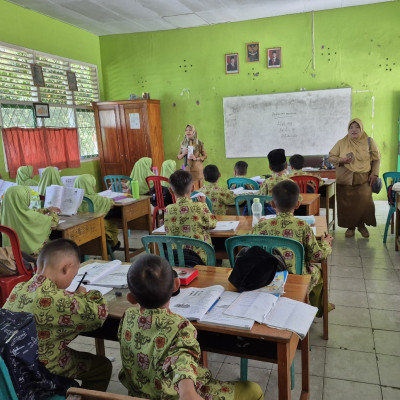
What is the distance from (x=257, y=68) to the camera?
716 centimetres

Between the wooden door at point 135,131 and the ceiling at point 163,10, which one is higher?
the ceiling at point 163,10

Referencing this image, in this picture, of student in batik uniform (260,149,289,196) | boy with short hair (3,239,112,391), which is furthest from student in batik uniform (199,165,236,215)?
boy with short hair (3,239,112,391)

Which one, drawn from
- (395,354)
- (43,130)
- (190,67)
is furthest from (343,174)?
(43,130)

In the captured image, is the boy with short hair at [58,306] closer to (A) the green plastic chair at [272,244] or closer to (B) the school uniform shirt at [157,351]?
(B) the school uniform shirt at [157,351]

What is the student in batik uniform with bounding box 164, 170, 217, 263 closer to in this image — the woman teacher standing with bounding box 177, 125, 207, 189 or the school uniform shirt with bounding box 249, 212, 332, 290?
the school uniform shirt with bounding box 249, 212, 332, 290

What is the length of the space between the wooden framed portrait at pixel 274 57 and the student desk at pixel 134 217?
388 centimetres

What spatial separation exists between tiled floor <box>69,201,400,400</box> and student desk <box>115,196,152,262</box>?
1615 mm

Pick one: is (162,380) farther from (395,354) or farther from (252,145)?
(252,145)

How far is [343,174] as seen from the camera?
483 centimetres

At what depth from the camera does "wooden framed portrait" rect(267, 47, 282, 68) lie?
6988 mm

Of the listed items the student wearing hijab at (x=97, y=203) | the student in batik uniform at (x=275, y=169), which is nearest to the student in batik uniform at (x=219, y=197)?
the student in batik uniform at (x=275, y=169)

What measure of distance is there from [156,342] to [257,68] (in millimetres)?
6686

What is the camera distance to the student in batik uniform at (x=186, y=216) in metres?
2.74

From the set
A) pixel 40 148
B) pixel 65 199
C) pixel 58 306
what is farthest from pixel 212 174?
pixel 40 148
